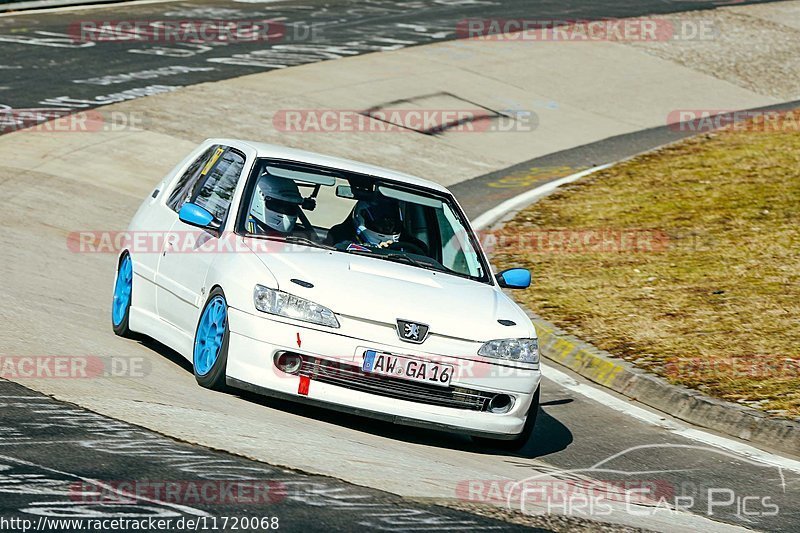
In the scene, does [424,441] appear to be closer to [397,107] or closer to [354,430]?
[354,430]

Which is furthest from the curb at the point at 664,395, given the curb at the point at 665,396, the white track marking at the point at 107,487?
the white track marking at the point at 107,487

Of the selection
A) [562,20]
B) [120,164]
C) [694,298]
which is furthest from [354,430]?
[562,20]

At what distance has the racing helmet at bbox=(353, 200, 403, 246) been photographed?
29.2 feet

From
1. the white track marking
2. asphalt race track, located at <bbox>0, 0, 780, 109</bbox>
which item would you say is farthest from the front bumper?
asphalt race track, located at <bbox>0, 0, 780, 109</bbox>

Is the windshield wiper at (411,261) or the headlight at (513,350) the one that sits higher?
the windshield wiper at (411,261)

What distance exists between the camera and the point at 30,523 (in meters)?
5.21

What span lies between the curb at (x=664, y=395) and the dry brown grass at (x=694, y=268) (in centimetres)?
16

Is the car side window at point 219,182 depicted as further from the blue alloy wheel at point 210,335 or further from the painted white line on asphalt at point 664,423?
the painted white line on asphalt at point 664,423

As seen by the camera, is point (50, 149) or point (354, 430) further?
point (50, 149)

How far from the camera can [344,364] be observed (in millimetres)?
7527

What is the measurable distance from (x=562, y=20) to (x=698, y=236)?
16.3 meters

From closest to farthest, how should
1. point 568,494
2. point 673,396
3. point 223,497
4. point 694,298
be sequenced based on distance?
point 223,497
point 568,494
point 673,396
point 694,298

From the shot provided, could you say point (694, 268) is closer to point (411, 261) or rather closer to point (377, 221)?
point (377, 221)

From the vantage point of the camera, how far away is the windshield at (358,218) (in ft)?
28.5
